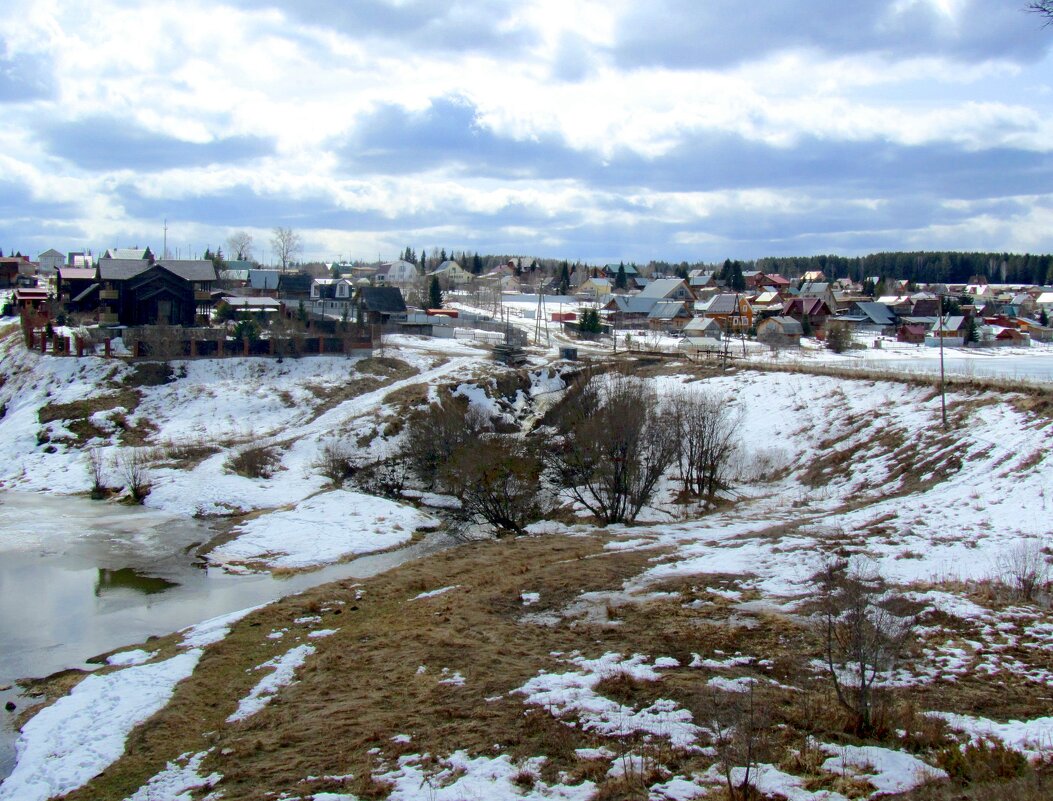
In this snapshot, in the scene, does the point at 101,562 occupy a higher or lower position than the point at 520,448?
lower

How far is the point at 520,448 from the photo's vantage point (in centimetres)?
3700

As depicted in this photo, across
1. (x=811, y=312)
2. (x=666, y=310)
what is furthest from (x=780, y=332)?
(x=666, y=310)

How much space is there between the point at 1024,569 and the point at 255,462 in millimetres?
31902

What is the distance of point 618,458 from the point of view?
103 feet

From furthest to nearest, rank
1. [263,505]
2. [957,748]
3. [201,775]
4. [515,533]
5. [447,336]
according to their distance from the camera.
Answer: [447,336] < [263,505] < [515,533] < [201,775] < [957,748]

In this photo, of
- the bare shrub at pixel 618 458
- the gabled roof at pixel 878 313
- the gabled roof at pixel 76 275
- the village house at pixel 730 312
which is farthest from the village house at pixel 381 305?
the gabled roof at pixel 878 313

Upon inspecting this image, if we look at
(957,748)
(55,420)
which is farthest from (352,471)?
(957,748)

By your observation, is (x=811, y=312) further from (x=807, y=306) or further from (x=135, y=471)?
(x=135, y=471)

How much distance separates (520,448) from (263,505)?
36.3ft

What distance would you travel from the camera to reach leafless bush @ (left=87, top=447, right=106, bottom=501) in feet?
122

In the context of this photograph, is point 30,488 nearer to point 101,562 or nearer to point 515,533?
point 101,562

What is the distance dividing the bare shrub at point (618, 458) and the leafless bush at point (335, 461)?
1088 cm

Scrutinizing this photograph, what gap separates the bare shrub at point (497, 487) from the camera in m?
31.7

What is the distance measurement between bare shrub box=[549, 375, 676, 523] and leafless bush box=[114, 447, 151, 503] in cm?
1784
